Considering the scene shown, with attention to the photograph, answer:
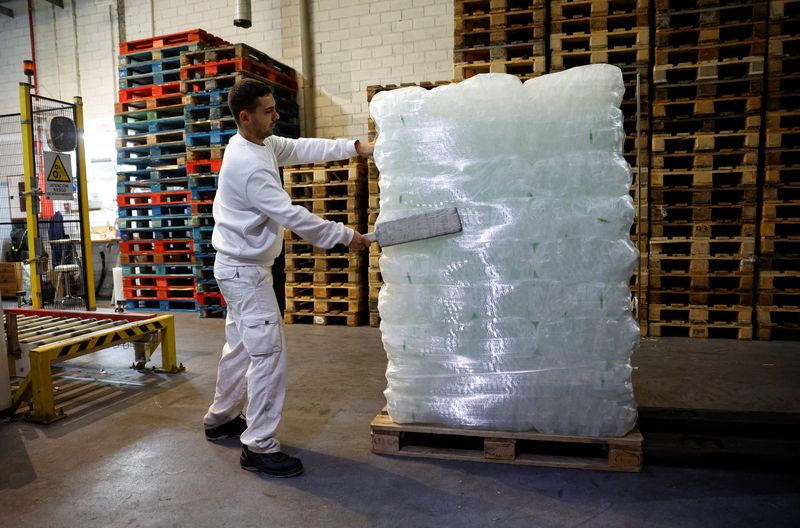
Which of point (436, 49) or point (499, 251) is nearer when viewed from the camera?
point (499, 251)

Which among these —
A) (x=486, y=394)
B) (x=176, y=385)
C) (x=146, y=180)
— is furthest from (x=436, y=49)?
(x=486, y=394)

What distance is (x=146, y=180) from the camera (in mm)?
9422

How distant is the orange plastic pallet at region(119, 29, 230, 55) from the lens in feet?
28.0

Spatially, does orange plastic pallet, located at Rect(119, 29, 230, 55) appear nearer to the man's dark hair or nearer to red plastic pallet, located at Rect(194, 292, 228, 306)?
red plastic pallet, located at Rect(194, 292, 228, 306)

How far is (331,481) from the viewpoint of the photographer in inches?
123

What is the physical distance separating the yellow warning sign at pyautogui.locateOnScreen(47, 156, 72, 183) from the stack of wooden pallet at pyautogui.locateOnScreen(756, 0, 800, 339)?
8.13m

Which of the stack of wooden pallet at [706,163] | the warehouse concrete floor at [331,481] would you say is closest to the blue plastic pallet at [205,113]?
the warehouse concrete floor at [331,481]

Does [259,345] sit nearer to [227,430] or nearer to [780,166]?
[227,430]

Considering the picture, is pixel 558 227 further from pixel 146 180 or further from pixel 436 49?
pixel 146 180

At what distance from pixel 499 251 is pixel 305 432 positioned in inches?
76.4

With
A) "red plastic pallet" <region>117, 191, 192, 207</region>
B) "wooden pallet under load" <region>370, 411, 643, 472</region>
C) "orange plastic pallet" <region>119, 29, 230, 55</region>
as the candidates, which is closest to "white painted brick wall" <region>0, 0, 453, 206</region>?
"orange plastic pallet" <region>119, 29, 230, 55</region>

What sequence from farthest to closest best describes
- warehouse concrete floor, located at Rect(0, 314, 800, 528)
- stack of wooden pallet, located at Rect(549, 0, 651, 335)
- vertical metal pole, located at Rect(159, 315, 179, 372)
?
stack of wooden pallet, located at Rect(549, 0, 651, 335) < vertical metal pole, located at Rect(159, 315, 179, 372) < warehouse concrete floor, located at Rect(0, 314, 800, 528)

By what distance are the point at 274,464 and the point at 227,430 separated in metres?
0.77

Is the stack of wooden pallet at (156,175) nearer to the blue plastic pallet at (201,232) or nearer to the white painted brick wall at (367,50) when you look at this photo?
the blue plastic pallet at (201,232)
